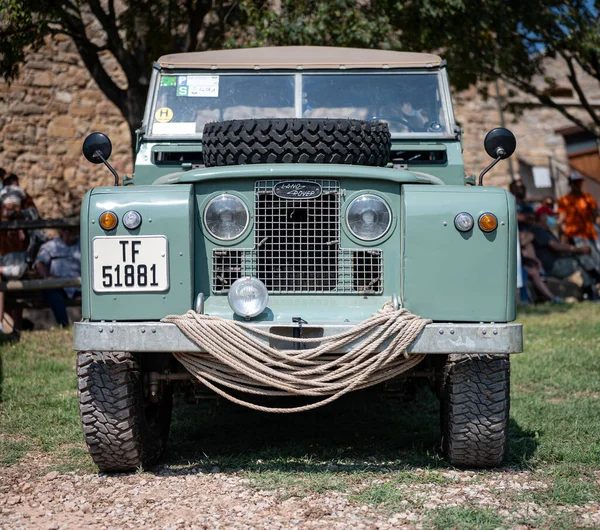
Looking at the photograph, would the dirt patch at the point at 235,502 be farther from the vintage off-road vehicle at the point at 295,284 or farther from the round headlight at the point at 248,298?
the round headlight at the point at 248,298

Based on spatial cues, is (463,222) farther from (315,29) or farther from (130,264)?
(315,29)

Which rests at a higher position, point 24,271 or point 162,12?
point 162,12

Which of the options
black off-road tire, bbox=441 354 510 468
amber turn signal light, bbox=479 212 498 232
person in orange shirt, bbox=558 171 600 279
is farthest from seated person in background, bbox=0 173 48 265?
person in orange shirt, bbox=558 171 600 279

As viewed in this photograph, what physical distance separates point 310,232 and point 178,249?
0.62m

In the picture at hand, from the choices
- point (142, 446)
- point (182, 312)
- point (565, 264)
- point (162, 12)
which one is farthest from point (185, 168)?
point (565, 264)

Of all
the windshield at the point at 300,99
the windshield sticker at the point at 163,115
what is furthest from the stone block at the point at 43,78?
the windshield sticker at the point at 163,115

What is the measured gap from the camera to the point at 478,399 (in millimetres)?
3752

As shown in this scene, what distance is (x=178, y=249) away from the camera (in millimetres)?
3701

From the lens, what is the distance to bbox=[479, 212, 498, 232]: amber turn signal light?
143 inches

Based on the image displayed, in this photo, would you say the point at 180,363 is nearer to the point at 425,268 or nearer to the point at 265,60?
the point at 425,268

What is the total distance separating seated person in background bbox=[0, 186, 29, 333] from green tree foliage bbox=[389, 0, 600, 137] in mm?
4933

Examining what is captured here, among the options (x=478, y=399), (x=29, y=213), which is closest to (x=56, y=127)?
(x=29, y=213)

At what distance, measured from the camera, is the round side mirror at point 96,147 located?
14.3ft

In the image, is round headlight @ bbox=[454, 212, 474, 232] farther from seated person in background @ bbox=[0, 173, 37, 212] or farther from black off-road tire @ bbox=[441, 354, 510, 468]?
seated person in background @ bbox=[0, 173, 37, 212]
